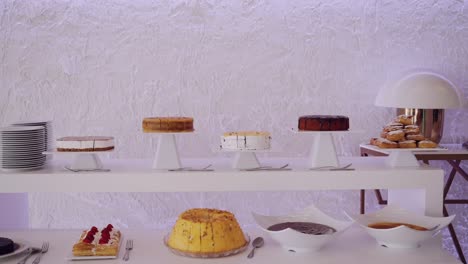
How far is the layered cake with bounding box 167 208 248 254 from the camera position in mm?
1746

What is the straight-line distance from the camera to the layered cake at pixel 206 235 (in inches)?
68.7

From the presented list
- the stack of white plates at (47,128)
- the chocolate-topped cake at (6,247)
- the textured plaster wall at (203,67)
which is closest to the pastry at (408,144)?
the stack of white plates at (47,128)

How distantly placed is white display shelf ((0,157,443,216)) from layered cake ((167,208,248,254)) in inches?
4.2

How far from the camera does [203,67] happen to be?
3.45 meters

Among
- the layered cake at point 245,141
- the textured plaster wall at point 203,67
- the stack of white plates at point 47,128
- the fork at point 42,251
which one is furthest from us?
the textured plaster wall at point 203,67

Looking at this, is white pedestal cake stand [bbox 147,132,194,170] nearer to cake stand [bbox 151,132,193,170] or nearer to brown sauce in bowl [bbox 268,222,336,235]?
cake stand [bbox 151,132,193,170]

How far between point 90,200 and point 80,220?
15 centimetres

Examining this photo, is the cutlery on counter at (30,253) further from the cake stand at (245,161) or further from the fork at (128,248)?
the cake stand at (245,161)

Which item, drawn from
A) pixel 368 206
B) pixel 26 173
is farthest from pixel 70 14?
pixel 368 206

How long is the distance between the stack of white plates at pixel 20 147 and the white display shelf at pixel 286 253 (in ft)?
1.04

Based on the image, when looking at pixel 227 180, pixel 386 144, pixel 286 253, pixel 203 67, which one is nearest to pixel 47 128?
pixel 227 180

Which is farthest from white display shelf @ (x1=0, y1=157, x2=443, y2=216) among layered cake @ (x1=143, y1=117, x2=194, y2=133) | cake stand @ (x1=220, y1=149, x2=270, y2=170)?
layered cake @ (x1=143, y1=117, x2=194, y2=133)

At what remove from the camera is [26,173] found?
5.86 ft

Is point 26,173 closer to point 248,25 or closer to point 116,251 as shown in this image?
point 116,251
